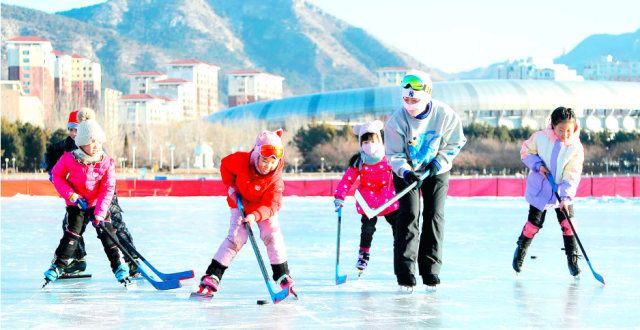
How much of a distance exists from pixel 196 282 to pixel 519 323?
2.77 metres

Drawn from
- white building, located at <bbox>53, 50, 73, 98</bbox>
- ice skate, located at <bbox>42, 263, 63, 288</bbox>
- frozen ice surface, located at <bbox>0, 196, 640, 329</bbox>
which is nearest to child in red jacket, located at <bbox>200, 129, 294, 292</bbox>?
frozen ice surface, located at <bbox>0, 196, 640, 329</bbox>

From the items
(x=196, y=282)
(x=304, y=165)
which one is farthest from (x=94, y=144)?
(x=304, y=165)

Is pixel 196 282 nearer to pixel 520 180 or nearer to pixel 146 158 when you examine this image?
pixel 520 180

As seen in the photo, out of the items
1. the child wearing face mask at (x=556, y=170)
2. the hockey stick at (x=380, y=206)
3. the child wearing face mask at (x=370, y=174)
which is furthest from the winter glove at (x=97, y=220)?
the child wearing face mask at (x=556, y=170)

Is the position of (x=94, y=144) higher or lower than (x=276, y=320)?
higher

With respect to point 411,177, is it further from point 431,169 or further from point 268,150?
point 268,150

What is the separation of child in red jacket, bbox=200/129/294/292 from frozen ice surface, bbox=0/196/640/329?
0.78ft

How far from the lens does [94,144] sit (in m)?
6.56

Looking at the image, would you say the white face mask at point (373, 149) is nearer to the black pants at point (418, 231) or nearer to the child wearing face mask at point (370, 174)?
the child wearing face mask at point (370, 174)

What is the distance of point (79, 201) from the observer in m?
6.57

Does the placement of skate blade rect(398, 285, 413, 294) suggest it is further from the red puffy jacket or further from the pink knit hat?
the pink knit hat

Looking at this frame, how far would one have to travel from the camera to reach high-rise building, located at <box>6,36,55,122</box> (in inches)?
6476

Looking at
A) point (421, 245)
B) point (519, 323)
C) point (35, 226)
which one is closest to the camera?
point (519, 323)

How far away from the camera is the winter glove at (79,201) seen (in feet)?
21.4
